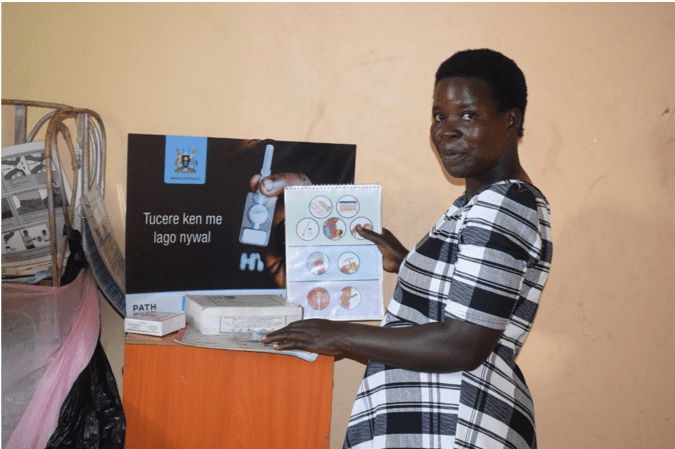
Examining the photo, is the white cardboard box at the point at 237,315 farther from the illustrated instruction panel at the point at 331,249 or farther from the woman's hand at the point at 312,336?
the woman's hand at the point at 312,336

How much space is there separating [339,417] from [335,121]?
0.98 meters

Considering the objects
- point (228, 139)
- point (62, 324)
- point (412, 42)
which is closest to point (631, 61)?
point (412, 42)

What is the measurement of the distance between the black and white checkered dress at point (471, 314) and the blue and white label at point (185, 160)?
A: 75 centimetres

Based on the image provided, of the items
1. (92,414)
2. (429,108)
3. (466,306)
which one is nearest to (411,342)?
(466,306)

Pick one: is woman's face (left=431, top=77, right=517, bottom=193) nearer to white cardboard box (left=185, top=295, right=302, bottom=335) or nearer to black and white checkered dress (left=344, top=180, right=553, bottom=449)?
black and white checkered dress (left=344, top=180, right=553, bottom=449)

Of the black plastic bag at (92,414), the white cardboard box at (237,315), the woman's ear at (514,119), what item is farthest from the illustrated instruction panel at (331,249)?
the woman's ear at (514,119)

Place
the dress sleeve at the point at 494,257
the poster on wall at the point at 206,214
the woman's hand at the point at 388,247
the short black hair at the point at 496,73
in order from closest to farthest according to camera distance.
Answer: the dress sleeve at the point at 494,257 < the short black hair at the point at 496,73 < the poster on wall at the point at 206,214 < the woman's hand at the point at 388,247

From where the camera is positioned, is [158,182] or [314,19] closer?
[158,182]

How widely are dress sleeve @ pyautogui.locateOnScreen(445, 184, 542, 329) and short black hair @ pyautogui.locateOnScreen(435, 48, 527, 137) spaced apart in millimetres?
184

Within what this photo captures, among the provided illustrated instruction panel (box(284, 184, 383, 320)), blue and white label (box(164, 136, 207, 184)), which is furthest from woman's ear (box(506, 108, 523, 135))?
blue and white label (box(164, 136, 207, 184))

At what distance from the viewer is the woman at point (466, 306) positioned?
996mm

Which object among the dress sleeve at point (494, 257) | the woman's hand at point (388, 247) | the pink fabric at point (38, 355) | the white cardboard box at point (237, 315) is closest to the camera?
the dress sleeve at point (494, 257)

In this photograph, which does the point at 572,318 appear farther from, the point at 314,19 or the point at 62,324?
the point at 62,324

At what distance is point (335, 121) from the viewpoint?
6.07 feet
